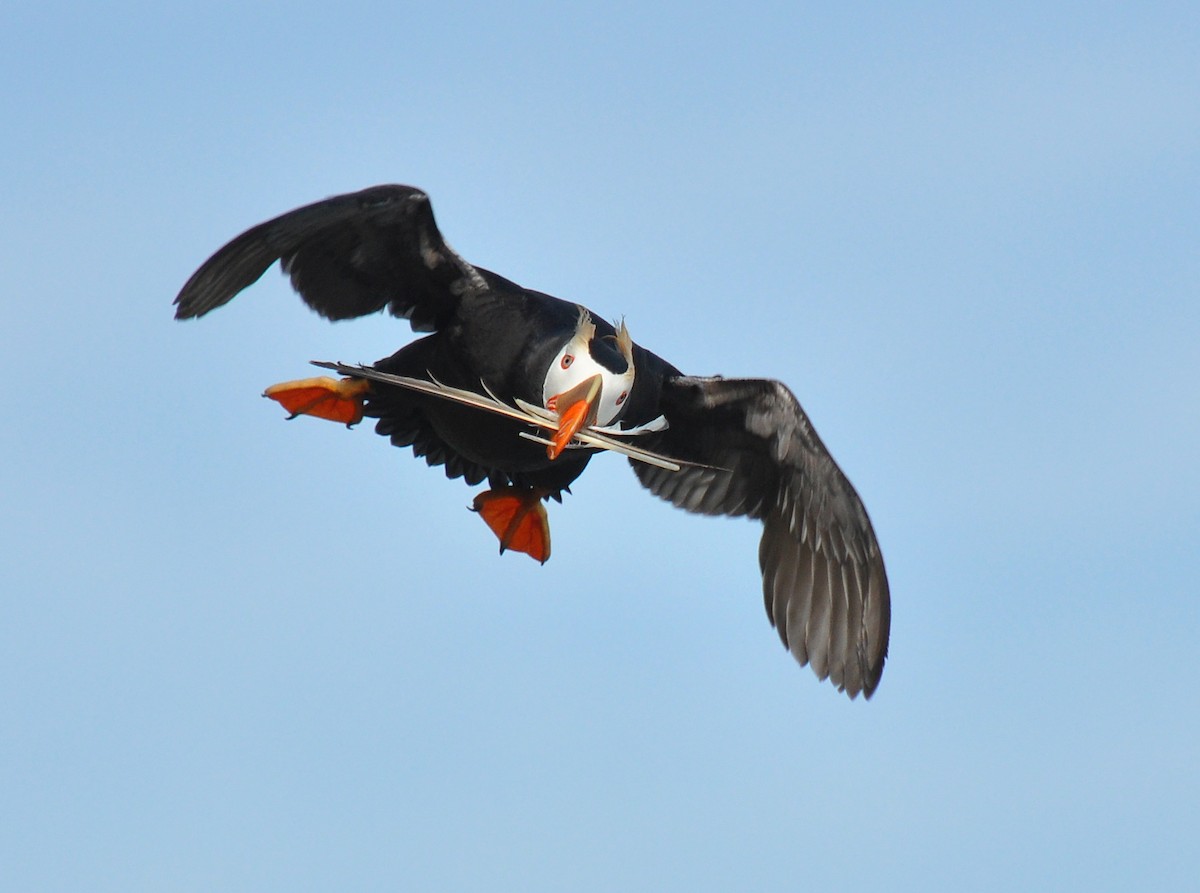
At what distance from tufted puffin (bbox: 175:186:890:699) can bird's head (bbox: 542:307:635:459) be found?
0.5 inches

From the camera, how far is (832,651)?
14000mm

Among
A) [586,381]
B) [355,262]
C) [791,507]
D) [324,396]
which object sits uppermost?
Answer: [791,507]

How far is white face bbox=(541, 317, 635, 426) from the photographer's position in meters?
12.1

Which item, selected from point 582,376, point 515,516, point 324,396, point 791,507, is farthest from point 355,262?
point 791,507

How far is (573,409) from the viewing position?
39.1ft

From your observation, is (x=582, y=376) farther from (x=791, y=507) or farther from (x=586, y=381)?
(x=791, y=507)

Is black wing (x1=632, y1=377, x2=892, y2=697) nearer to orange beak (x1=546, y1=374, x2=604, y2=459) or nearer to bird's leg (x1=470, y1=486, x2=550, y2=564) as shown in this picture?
bird's leg (x1=470, y1=486, x2=550, y2=564)

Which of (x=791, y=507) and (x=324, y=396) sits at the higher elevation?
(x=791, y=507)

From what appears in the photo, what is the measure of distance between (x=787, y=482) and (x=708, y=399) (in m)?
1.05

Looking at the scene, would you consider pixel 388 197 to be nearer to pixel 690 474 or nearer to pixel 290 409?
pixel 290 409

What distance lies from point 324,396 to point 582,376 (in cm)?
208

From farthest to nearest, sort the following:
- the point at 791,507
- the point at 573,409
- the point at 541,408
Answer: the point at 791,507 → the point at 541,408 → the point at 573,409

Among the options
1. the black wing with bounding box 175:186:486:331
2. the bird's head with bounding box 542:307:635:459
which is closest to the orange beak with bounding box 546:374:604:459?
the bird's head with bounding box 542:307:635:459

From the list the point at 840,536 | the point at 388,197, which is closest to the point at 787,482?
the point at 840,536
